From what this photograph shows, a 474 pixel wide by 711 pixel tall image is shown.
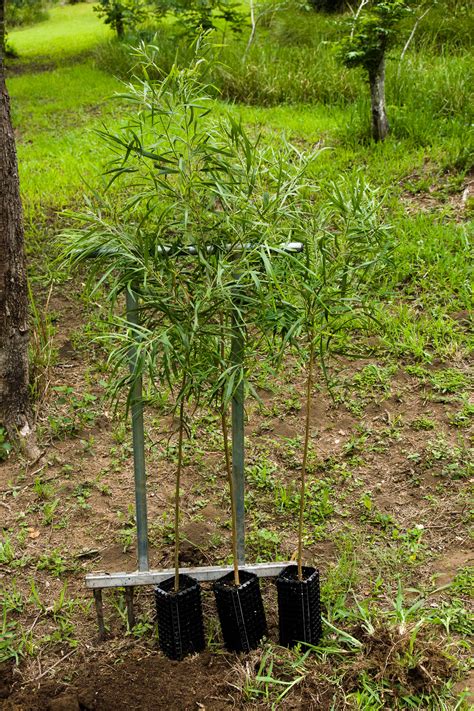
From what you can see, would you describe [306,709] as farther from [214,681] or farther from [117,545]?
[117,545]

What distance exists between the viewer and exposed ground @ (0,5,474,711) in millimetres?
3238

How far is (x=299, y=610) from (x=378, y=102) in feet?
16.6

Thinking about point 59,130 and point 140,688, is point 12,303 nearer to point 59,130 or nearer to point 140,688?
point 140,688

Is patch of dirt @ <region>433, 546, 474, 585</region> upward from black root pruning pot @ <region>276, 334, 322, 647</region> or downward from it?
downward

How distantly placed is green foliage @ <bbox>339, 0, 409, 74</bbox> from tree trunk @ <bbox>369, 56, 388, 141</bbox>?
0.06 meters

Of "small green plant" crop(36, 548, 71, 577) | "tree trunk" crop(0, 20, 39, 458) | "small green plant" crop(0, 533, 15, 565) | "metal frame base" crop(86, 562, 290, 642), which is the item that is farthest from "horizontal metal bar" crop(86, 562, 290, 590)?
"tree trunk" crop(0, 20, 39, 458)

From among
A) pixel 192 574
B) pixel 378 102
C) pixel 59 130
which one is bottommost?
pixel 192 574

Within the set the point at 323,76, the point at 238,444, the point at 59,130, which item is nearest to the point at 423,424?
the point at 238,444

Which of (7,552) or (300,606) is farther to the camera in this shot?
(7,552)

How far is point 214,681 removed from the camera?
3258 millimetres

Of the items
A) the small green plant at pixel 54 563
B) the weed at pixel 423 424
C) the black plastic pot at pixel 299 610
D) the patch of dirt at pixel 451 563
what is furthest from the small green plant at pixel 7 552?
the weed at pixel 423 424

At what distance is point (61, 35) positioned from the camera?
18.4 metres

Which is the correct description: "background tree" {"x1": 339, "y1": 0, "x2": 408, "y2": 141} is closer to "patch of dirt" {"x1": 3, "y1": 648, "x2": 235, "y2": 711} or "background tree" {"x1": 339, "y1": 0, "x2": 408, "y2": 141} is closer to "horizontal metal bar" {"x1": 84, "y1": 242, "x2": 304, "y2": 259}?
"horizontal metal bar" {"x1": 84, "y1": 242, "x2": 304, "y2": 259}

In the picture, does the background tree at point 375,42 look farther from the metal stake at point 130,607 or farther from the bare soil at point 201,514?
the metal stake at point 130,607
